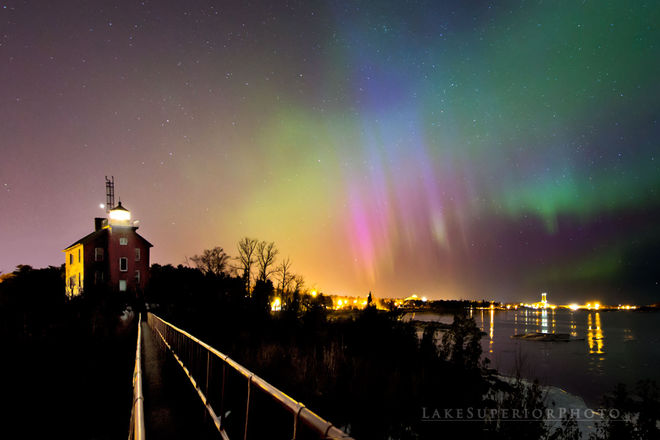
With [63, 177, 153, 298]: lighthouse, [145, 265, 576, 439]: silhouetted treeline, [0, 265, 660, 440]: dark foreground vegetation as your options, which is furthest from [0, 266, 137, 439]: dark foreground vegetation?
[63, 177, 153, 298]: lighthouse

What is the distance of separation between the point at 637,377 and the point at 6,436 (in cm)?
4275

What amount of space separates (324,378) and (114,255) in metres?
53.2

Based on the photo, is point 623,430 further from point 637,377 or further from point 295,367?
point 637,377

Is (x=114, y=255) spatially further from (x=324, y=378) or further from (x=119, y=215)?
(x=324, y=378)

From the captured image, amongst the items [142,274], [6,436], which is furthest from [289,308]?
[142,274]

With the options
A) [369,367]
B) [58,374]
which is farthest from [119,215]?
[369,367]

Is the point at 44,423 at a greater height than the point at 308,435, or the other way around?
the point at 308,435

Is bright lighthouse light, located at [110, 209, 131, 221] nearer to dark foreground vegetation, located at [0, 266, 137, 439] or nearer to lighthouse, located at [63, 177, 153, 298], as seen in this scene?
lighthouse, located at [63, 177, 153, 298]

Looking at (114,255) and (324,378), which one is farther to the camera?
(114,255)

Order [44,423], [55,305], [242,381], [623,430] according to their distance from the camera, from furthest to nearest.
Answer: [55,305], [44,423], [623,430], [242,381]

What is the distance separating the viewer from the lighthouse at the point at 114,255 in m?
50.8

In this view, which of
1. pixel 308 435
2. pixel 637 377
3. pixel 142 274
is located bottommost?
pixel 637 377

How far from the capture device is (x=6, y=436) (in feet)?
19.6

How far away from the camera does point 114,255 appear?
51.9 m
